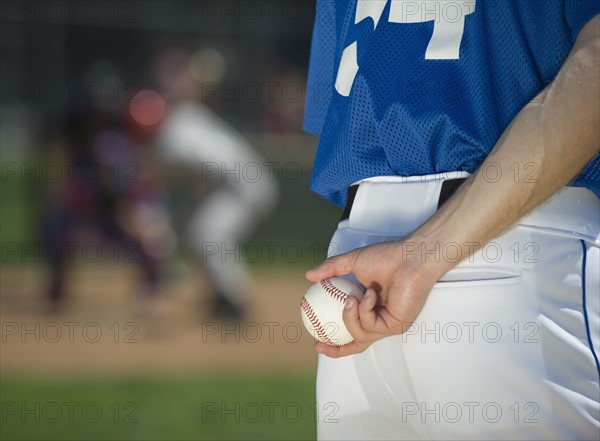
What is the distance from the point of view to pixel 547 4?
1.20 meters

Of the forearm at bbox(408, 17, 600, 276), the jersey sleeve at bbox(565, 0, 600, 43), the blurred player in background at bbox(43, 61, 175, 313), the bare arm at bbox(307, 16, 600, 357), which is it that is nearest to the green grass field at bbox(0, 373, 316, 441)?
the blurred player in background at bbox(43, 61, 175, 313)

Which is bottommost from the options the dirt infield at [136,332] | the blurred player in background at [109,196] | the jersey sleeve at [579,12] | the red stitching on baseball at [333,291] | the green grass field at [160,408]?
the dirt infield at [136,332]

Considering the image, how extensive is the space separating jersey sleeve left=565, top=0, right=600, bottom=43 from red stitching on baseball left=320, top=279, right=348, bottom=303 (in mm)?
558

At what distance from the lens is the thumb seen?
49.6 inches

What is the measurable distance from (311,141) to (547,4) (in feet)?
38.8

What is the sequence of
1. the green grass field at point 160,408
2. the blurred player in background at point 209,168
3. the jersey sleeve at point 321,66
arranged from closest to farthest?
1. the jersey sleeve at point 321,66
2. the green grass field at point 160,408
3. the blurred player in background at point 209,168

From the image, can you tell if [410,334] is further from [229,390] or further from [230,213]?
[230,213]

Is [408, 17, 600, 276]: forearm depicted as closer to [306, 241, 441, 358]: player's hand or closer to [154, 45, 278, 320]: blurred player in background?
[306, 241, 441, 358]: player's hand

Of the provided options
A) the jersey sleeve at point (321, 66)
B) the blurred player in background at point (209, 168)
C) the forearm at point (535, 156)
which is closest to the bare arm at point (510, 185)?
the forearm at point (535, 156)

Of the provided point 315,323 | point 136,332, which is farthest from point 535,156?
point 136,332

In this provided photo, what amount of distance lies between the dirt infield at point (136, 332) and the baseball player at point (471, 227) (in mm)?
3813

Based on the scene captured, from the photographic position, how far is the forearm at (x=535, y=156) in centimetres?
109

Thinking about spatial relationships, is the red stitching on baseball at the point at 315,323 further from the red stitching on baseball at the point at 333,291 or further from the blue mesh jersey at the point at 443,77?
the blue mesh jersey at the point at 443,77

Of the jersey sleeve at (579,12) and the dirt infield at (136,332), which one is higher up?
the jersey sleeve at (579,12)
